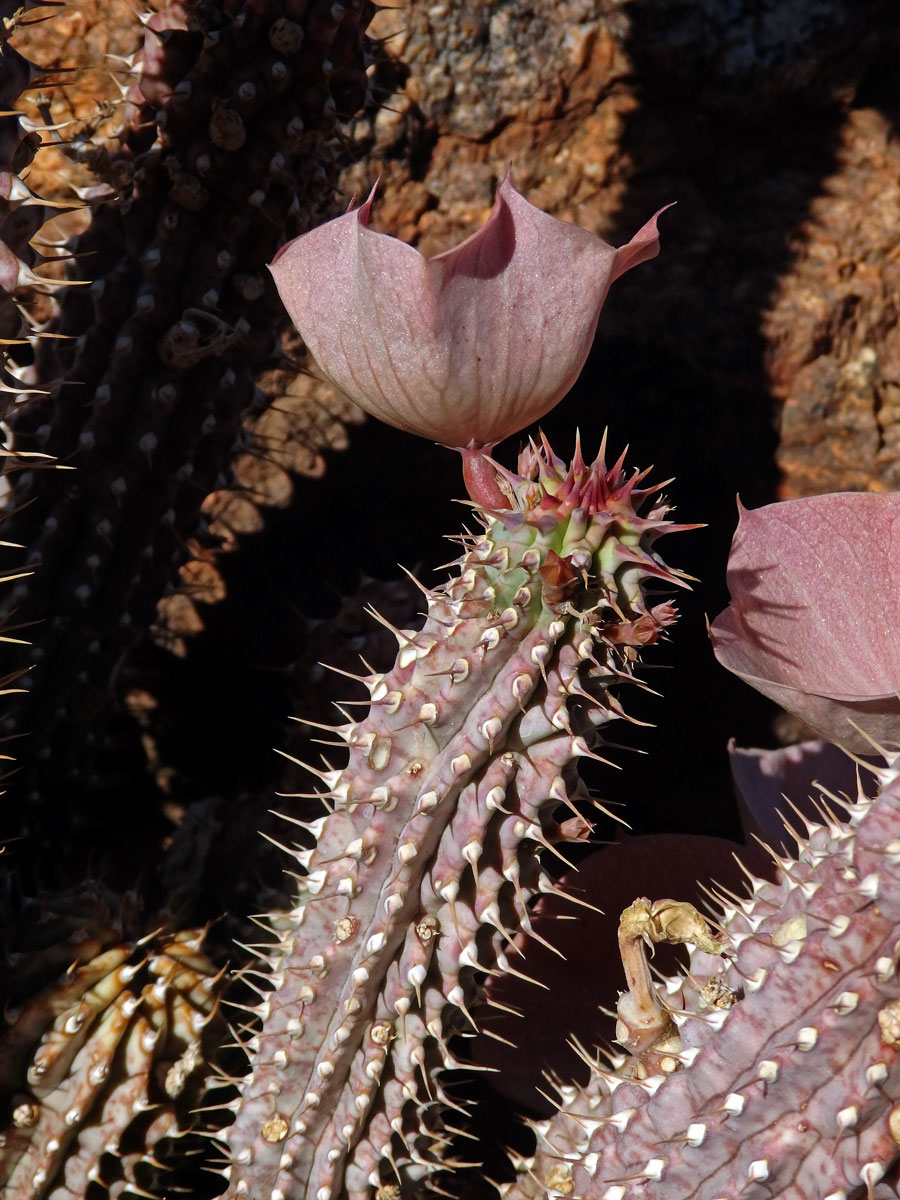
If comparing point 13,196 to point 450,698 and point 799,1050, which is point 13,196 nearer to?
point 450,698

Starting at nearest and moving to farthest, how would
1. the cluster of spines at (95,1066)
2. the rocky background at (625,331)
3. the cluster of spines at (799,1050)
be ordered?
the cluster of spines at (799,1050) → the cluster of spines at (95,1066) → the rocky background at (625,331)

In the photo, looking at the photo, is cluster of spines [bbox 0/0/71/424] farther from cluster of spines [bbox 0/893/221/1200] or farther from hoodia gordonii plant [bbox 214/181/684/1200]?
cluster of spines [bbox 0/893/221/1200]

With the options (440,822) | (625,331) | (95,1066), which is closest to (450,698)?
(440,822)

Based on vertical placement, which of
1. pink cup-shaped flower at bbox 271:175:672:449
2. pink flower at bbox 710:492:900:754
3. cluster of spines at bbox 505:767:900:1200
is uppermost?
pink cup-shaped flower at bbox 271:175:672:449

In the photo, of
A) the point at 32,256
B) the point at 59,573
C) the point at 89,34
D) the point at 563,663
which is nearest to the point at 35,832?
the point at 59,573

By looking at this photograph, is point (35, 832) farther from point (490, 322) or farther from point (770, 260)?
point (770, 260)

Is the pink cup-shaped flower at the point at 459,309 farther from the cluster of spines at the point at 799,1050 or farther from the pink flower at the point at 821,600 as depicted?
the cluster of spines at the point at 799,1050

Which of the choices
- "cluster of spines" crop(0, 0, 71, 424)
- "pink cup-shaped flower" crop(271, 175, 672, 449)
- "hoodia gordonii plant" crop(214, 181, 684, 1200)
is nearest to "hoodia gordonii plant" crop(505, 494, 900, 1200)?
"hoodia gordonii plant" crop(214, 181, 684, 1200)

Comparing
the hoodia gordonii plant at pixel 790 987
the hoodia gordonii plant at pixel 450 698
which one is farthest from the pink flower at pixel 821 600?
the hoodia gordonii plant at pixel 450 698
